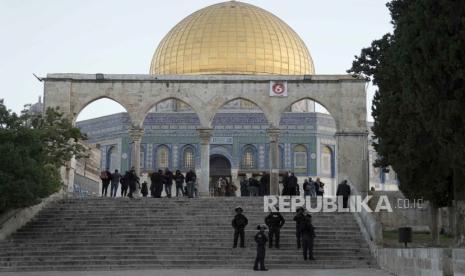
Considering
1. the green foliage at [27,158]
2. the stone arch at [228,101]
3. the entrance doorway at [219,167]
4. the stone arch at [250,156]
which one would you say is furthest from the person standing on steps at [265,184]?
the stone arch at [250,156]

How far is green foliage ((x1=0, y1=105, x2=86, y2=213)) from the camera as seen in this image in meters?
16.9

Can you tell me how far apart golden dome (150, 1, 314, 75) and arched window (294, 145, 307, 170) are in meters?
3.53

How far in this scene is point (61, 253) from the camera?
16000 mm

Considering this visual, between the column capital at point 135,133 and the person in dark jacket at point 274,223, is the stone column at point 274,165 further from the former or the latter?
the person in dark jacket at point 274,223

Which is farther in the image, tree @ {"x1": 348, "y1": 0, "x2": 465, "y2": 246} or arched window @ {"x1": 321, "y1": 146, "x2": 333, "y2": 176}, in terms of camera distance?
arched window @ {"x1": 321, "y1": 146, "x2": 333, "y2": 176}

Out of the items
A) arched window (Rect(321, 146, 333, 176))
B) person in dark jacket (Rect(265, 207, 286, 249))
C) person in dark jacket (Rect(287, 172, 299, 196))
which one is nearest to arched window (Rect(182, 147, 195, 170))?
arched window (Rect(321, 146, 333, 176))

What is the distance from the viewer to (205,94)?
974 inches

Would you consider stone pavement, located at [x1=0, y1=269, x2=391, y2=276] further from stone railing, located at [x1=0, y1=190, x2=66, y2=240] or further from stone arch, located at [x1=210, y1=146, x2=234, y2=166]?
stone arch, located at [x1=210, y1=146, x2=234, y2=166]

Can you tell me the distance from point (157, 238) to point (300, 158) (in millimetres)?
19005

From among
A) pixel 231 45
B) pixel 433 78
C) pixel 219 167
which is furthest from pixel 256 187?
pixel 231 45

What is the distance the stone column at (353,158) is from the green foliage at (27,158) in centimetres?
827

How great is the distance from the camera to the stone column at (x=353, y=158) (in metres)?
24.0

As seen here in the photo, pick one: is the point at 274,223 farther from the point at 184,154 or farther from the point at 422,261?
the point at 184,154

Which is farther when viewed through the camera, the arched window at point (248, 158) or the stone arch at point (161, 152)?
the arched window at point (248, 158)
